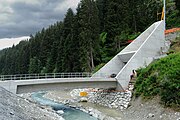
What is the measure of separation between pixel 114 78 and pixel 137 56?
4646 millimetres

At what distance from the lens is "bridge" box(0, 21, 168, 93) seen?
74.7ft

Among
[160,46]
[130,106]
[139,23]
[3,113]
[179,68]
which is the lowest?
[130,106]

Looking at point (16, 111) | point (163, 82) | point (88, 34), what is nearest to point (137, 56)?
point (88, 34)

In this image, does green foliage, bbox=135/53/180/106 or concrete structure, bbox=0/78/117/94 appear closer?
green foliage, bbox=135/53/180/106

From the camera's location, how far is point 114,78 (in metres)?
28.5

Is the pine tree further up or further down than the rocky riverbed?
further up

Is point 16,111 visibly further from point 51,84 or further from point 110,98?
point 110,98

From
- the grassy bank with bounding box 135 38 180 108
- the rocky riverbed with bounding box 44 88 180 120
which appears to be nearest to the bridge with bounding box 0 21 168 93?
the rocky riverbed with bounding box 44 88 180 120

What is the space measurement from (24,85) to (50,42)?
44.6m

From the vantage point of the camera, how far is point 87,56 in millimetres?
38938

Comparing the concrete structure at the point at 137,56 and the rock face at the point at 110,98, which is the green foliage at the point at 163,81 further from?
the concrete structure at the point at 137,56

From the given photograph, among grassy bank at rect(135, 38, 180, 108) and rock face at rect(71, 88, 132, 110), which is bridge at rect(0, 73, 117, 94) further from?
grassy bank at rect(135, 38, 180, 108)

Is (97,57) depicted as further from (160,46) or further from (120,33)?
(160,46)

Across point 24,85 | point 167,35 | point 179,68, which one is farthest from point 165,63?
point 167,35
